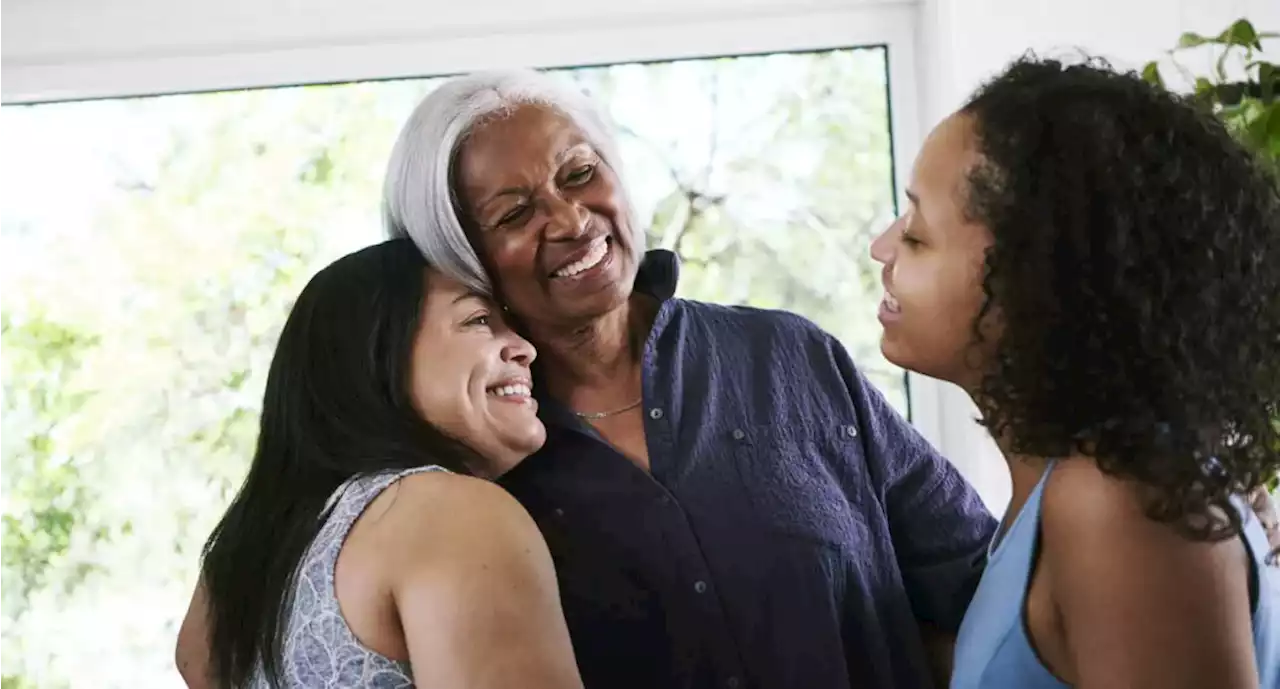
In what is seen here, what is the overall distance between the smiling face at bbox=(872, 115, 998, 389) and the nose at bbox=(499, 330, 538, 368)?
430mm


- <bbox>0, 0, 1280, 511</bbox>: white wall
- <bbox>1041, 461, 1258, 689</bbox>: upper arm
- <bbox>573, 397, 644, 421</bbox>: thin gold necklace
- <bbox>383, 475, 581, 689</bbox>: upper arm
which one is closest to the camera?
<bbox>1041, 461, 1258, 689</bbox>: upper arm

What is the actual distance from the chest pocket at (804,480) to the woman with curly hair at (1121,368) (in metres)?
0.34

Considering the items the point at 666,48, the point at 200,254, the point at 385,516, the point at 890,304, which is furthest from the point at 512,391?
the point at 200,254

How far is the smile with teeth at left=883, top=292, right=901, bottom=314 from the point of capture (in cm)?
104

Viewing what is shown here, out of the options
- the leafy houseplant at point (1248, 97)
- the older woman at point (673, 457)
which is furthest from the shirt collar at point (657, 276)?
the leafy houseplant at point (1248, 97)

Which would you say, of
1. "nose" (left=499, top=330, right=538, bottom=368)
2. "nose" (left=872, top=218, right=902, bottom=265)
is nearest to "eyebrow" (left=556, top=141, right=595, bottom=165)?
"nose" (left=499, top=330, right=538, bottom=368)

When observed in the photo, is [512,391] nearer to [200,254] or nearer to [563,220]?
[563,220]

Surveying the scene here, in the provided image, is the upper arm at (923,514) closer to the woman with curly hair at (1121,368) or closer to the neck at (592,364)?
the neck at (592,364)

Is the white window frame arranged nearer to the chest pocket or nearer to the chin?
the chest pocket

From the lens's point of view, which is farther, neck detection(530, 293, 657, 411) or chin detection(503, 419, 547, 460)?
neck detection(530, 293, 657, 411)

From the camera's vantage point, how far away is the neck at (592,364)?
4.65 ft

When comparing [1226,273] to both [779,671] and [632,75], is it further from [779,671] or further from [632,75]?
[632,75]

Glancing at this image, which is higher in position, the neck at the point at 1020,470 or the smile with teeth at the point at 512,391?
the smile with teeth at the point at 512,391

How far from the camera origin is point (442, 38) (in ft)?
6.40
